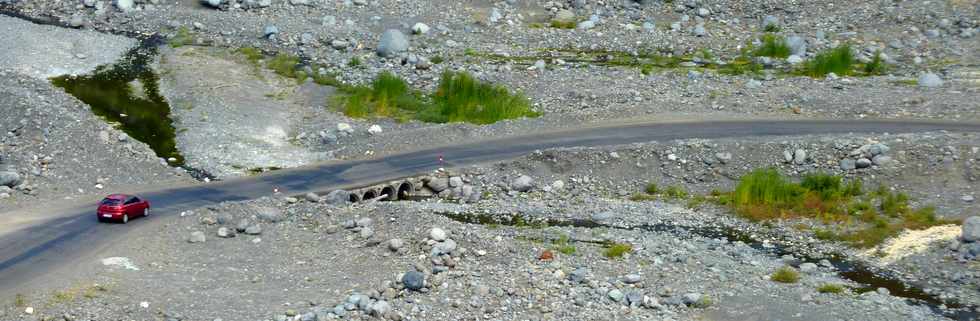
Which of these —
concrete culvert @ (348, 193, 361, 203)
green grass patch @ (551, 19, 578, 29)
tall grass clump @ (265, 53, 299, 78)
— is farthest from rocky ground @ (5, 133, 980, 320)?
green grass patch @ (551, 19, 578, 29)

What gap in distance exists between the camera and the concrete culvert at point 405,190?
202ft

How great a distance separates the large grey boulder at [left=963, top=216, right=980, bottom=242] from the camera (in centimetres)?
5281

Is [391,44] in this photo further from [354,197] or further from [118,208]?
[118,208]

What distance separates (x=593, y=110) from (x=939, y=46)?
2984 centimetres

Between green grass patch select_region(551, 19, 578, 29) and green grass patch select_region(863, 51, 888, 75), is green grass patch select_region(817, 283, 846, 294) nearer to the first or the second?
green grass patch select_region(863, 51, 888, 75)

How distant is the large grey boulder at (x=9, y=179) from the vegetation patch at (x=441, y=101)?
22101 mm

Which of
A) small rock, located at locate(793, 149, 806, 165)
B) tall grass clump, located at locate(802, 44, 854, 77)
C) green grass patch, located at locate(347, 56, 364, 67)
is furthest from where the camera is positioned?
tall grass clump, located at locate(802, 44, 854, 77)

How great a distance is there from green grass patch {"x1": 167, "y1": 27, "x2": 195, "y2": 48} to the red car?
3619 centimetres

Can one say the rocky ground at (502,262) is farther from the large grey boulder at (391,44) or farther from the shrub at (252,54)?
the shrub at (252,54)

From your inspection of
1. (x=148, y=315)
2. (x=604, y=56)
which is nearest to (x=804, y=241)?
(x=148, y=315)

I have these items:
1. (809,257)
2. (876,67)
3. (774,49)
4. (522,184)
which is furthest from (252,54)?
(809,257)

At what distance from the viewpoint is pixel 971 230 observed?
53094 millimetres

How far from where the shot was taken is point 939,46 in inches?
3465

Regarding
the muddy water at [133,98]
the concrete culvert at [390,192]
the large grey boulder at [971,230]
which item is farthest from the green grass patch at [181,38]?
the large grey boulder at [971,230]
